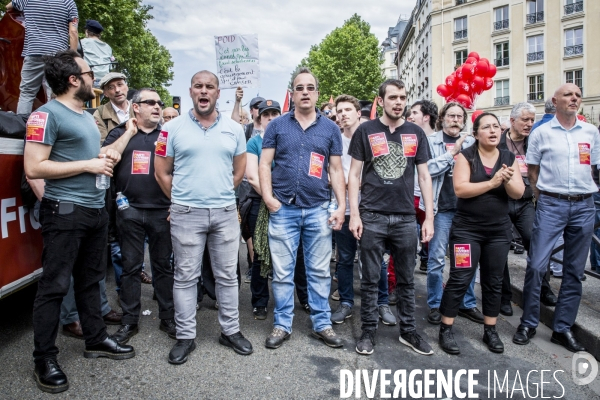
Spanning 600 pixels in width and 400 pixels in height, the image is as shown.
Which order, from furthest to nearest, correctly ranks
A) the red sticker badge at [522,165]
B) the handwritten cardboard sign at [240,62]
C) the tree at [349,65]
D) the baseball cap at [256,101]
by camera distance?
the tree at [349,65] → the handwritten cardboard sign at [240,62] → the baseball cap at [256,101] → the red sticker badge at [522,165]

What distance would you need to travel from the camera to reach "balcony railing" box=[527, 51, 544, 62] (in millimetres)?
33844

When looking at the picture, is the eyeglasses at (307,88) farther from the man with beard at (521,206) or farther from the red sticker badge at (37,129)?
the man with beard at (521,206)

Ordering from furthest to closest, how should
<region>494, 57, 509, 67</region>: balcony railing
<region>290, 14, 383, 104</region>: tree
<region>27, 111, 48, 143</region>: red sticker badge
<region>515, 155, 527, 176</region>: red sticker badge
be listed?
<region>290, 14, 383, 104</region>: tree < <region>494, 57, 509, 67</region>: balcony railing < <region>515, 155, 527, 176</region>: red sticker badge < <region>27, 111, 48, 143</region>: red sticker badge

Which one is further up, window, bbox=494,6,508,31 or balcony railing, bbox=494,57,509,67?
window, bbox=494,6,508,31

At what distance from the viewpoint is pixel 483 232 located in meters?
3.93

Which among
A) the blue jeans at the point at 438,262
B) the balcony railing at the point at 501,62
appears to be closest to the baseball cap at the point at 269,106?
the blue jeans at the point at 438,262

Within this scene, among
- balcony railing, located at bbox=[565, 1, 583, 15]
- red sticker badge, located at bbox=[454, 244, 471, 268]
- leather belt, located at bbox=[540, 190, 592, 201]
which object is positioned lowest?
red sticker badge, located at bbox=[454, 244, 471, 268]

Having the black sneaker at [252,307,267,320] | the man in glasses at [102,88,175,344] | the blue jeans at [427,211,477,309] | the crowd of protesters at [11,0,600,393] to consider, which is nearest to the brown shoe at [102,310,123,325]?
the crowd of protesters at [11,0,600,393]

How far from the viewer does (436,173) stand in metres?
4.61

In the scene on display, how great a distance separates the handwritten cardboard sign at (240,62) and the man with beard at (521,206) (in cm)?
412

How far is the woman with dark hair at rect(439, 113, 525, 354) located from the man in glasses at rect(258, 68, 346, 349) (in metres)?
1.03

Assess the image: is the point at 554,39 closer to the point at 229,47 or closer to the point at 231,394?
the point at 229,47

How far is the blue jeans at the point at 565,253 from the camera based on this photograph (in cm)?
397

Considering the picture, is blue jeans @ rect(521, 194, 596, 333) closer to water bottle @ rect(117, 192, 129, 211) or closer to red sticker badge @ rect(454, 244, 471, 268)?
red sticker badge @ rect(454, 244, 471, 268)
